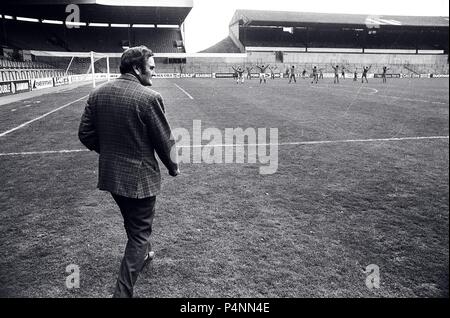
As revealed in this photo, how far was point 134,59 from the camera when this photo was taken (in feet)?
9.37

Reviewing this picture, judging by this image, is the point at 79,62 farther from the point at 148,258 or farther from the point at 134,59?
the point at 134,59

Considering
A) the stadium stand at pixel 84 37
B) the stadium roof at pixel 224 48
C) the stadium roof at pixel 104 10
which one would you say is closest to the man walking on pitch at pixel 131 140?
the stadium roof at pixel 104 10

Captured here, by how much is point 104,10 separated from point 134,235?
5238 centimetres

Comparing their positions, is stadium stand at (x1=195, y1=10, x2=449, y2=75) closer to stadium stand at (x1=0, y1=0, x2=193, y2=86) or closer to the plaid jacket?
stadium stand at (x1=0, y1=0, x2=193, y2=86)

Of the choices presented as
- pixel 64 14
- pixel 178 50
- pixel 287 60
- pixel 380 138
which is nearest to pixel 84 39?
pixel 64 14

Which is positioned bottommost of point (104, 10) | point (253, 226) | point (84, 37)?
point (253, 226)

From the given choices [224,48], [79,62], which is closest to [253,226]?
[79,62]

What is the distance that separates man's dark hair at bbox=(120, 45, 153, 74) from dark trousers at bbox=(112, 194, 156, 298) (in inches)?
39.9

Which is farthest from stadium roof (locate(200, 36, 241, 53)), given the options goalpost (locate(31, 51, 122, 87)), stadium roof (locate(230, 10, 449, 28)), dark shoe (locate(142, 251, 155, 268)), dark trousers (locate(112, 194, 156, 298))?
dark trousers (locate(112, 194, 156, 298))

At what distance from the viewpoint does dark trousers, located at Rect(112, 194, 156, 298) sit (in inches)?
116

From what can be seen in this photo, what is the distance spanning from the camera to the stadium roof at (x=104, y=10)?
4244 cm

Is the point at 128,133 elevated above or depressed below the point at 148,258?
above
